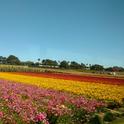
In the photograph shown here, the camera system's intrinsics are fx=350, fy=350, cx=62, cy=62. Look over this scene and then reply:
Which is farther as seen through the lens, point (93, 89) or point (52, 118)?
point (93, 89)

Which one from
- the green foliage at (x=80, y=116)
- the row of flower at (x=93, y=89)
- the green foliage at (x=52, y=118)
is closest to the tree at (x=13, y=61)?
the row of flower at (x=93, y=89)

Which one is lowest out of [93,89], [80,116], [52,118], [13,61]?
[80,116]

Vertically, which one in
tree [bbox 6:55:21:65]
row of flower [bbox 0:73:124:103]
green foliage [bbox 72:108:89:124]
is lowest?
green foliage [bbox 72:108:89:124]

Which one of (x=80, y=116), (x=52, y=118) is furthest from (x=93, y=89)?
(x=52, y=118)

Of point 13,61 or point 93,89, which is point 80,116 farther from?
point 13,61

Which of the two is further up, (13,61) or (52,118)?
(13,61)

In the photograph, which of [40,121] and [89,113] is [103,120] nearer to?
[40,121]

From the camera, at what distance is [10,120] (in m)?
9.27

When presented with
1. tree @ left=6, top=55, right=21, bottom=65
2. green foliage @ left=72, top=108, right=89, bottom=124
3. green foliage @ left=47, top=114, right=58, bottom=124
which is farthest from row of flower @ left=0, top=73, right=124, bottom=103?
tree @ left=6, top=55, right=21, bottom=65

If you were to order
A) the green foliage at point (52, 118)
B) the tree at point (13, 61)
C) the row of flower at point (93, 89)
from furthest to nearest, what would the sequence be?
the tree at point (13, 61) → the row of flower at point (93, 89) → the green foliage at point (52, 118)

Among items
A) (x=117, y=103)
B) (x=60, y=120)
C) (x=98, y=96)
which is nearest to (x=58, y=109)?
(x=60, y=120)

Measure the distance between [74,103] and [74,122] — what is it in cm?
334

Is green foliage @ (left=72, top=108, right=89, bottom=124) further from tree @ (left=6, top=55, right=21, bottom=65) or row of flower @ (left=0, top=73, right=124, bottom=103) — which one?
tree @ (left=6, top=55, right=21, bottom=65)

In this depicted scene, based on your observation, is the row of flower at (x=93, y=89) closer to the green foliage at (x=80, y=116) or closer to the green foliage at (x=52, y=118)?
the green foliage at (x=80, y=116)
